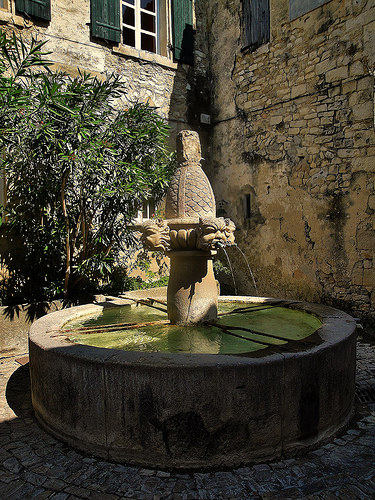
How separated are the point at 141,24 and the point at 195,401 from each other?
8.66 meters

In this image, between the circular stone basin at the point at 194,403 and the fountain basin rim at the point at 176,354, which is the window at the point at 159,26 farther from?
the circular stone basin at the point at 194,403

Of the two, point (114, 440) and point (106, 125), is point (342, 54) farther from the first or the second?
point (114, 440)

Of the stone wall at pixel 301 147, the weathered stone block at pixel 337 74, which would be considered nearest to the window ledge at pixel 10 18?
the stone wall at pixel 301 147

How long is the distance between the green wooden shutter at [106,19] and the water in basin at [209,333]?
229 inches

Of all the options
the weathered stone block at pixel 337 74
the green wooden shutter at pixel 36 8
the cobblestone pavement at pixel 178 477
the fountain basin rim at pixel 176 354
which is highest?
the green wooden shutter at pixel 36 8

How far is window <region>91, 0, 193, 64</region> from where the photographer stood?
28.1 ft

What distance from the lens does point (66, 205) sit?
6145 millimetres

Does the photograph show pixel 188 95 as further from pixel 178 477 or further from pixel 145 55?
pixel 178 477

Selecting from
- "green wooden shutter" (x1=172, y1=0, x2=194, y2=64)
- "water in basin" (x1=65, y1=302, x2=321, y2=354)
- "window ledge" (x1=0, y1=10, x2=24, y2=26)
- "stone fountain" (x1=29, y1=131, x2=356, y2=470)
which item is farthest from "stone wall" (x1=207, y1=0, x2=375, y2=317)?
"window ledge" (x1=0, y1=10, x2=24, y2=26)

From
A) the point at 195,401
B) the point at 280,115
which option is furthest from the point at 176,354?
the point at 280,115

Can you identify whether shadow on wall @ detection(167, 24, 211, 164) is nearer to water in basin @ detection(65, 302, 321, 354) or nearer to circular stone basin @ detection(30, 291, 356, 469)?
water in basin @ detection(65, 302, 321, 354)

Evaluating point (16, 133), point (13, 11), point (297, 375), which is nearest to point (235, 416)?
point (297, 375)

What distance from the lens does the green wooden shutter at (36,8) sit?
6840 mm

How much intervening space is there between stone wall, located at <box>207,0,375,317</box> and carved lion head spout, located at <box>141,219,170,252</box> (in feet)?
13.8
